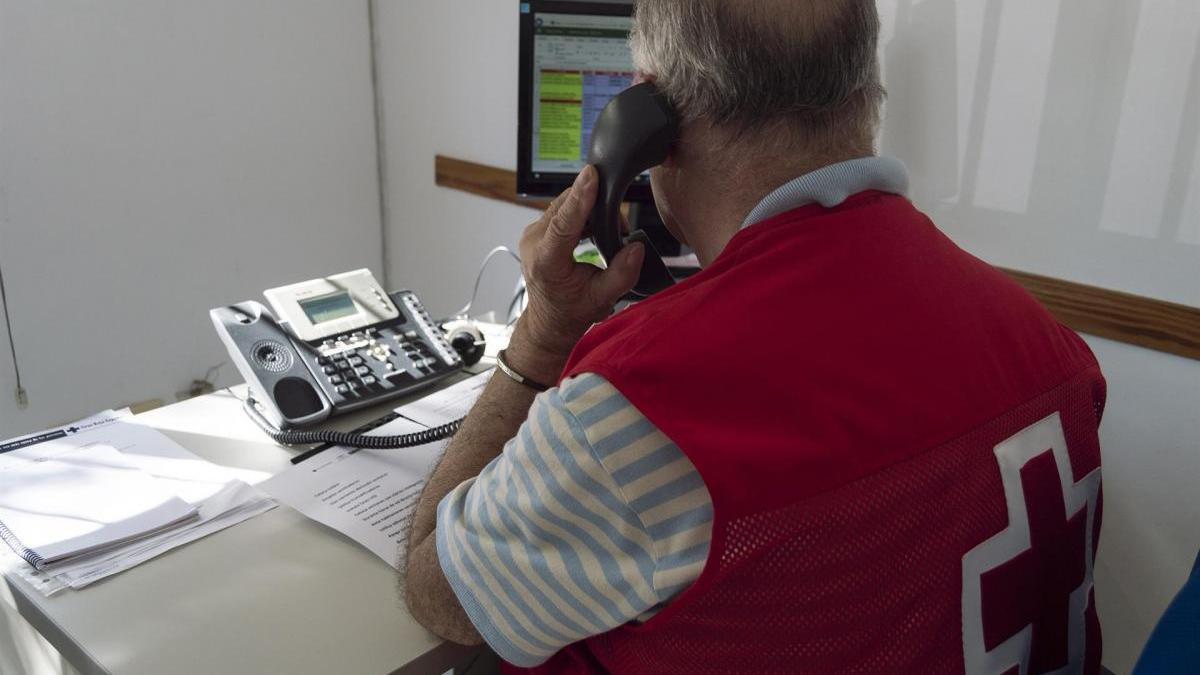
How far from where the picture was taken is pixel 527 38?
159 cm

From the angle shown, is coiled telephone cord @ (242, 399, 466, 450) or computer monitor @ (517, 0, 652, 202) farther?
computer monitor @ (517, 0, 652, 202)

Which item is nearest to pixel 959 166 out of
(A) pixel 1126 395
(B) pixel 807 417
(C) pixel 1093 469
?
(A) pixel 1126 395

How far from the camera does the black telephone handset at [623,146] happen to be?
82 cm

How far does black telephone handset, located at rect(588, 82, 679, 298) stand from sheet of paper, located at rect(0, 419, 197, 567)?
58 centimetres

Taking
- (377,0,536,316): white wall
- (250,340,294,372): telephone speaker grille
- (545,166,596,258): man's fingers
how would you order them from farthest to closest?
1. (377,0,536,316): white wall
2. (250,340,294,372): telephone speaker grille
3. (545,166,596,258): man's fingers

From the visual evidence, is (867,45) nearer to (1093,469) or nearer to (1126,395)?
(1093,469)

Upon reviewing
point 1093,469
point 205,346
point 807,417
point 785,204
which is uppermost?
point 785,204

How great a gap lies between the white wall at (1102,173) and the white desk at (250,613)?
113 centimetres

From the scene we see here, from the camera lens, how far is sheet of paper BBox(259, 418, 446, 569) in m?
1.02

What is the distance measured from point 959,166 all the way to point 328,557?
123cm

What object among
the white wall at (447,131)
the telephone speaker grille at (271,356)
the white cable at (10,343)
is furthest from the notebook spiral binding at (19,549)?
the white wall at (447,131)

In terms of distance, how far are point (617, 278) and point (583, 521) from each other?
338 millimetres

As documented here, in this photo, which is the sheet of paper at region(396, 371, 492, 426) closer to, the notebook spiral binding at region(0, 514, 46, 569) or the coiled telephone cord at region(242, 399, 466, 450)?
the coiled telephone cord at region(242, 399, 466, 450)

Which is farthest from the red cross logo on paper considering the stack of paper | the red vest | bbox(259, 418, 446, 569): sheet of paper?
the stack of paper
